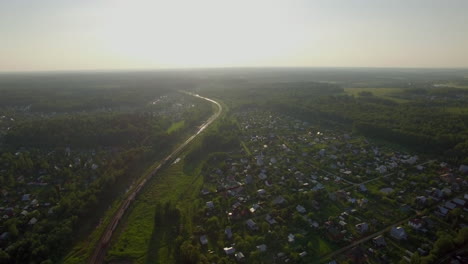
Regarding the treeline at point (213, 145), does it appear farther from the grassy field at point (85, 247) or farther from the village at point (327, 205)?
the grassy field at point (85, 247)

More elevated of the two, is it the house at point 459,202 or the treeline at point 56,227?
the house at point 459,202

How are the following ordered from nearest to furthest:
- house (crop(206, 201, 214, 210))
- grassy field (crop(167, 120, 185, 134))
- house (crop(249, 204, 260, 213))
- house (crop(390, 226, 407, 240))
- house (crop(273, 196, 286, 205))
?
1. house (crop(390, 226, 407, 240))
2. house (crop(249, 204, 260, 213))
3. house (crop(206, 201, 214, 210))
4. house (crop(273, 196, 286, 205))
5. grassy field (crop(167, 120, 185, 134))

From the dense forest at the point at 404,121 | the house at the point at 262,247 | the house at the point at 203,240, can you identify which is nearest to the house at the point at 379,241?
the house at the point at 262,247

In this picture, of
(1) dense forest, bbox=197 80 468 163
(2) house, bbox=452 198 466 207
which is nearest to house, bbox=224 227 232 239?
(2) house, bbox=452 198 466 207

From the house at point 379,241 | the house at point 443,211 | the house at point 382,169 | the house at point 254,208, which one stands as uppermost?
the house at point 382,169

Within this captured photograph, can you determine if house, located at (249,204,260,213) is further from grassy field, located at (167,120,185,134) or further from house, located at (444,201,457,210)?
grassy field, located at (167,120,185,134)

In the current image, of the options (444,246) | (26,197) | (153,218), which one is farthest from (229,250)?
(26,197)
